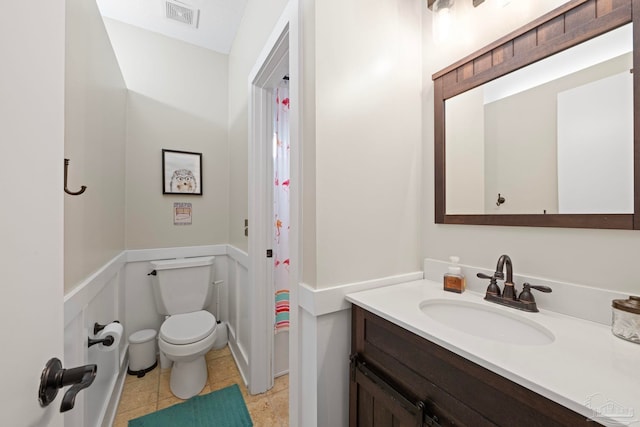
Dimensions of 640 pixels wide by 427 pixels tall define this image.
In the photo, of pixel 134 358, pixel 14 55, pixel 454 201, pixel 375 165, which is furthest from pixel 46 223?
pixel 134 358

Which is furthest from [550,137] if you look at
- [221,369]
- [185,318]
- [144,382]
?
[144,382]

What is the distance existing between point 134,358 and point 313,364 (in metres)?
1.73

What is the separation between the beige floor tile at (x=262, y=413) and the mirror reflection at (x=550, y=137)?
5.06ft

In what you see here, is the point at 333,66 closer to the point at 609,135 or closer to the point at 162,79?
the point at 609,135

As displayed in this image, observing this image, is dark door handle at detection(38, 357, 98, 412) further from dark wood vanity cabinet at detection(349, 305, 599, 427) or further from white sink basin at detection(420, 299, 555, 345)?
white sink basin at detection(420, 299, 555, 345)

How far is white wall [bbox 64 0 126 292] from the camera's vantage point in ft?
3.33

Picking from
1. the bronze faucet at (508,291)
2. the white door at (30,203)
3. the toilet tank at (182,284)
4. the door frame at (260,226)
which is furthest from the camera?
the toilet tank at (182,284)

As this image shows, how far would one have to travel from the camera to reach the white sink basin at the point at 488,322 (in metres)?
0.80

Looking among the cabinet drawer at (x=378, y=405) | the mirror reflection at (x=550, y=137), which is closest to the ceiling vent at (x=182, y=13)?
the mirror reflection at (x=550, y=137)

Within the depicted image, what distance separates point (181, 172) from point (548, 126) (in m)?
2.45

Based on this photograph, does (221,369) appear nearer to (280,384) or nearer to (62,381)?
(280,384)

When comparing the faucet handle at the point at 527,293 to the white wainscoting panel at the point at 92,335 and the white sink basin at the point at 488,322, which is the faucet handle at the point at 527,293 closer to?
the white sink basin at the point at 488,322

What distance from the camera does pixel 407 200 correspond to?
1242mm

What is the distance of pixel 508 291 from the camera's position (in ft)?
2.99
